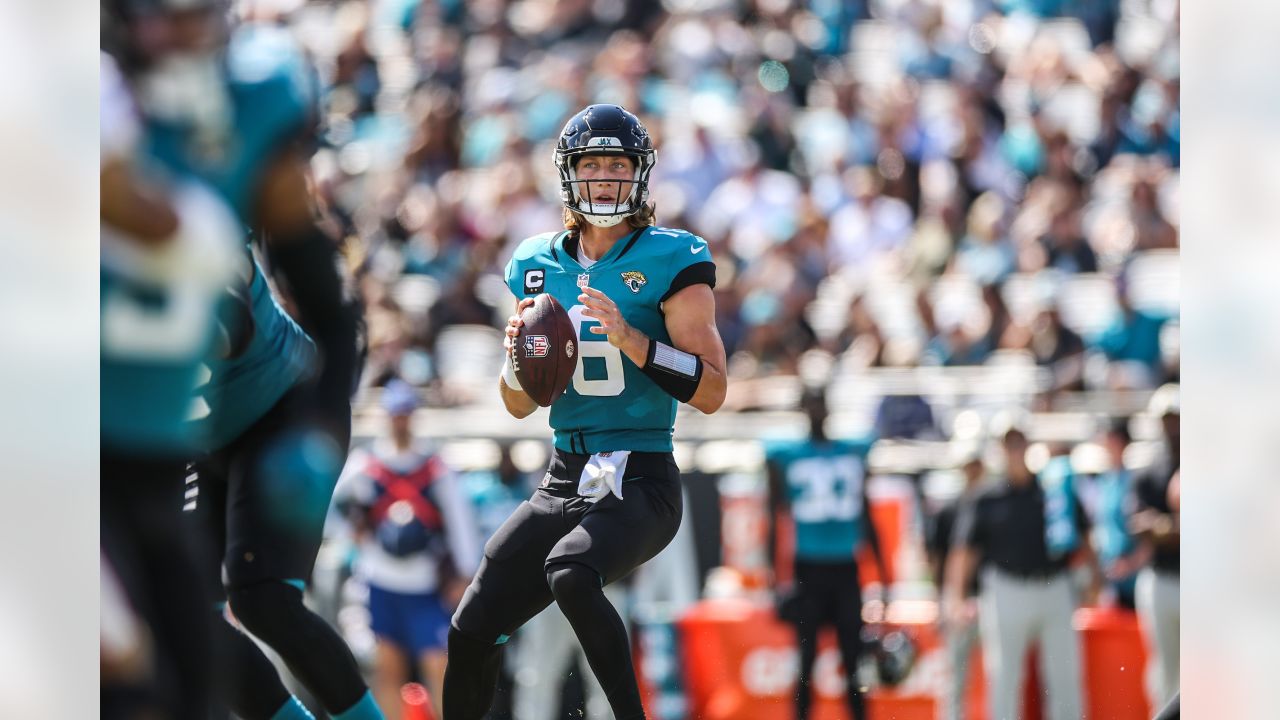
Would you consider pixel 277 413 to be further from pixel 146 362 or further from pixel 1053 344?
pixel 1053 344

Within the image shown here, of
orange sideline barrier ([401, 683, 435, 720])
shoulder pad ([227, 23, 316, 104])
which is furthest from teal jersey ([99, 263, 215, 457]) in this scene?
orange sideline barrier ([401, 683, 435, 720])

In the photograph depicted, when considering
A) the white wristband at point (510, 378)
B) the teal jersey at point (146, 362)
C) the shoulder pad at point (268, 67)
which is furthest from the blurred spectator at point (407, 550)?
the teal jersey at point (146, 362)

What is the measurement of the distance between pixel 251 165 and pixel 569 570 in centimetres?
129

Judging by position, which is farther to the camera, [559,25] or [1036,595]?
[559,25]

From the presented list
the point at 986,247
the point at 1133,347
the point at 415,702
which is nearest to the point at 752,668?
the point at 415,702

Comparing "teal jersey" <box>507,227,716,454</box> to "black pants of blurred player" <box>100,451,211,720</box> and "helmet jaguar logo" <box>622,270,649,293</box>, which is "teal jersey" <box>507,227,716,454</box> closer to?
"helmet jaguar logo" <box>622,270,649,293</box>

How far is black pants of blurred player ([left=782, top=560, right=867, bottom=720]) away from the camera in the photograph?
8594mm

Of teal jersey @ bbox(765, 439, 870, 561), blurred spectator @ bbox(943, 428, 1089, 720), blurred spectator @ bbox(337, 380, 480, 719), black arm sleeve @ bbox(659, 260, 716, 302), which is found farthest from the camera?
teal jersey @ bbox(765, 439, 870, 561)

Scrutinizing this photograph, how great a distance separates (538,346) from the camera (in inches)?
181

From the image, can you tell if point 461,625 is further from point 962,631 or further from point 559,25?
point 559,25

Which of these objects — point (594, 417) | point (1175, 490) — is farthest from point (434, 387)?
point (594, 417)
